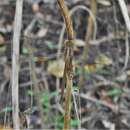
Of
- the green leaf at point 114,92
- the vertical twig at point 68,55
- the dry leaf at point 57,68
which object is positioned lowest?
the green leaf at point 114,92

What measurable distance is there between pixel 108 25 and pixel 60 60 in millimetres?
460

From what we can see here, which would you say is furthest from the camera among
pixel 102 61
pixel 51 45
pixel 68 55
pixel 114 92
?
pixel 51 45

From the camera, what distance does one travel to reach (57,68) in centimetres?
Answer: 206

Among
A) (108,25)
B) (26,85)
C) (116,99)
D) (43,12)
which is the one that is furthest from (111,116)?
(43,12)

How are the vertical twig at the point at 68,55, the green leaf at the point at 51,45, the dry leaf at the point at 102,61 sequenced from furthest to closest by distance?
1. the green leaf at the point at 51,45
2. the dry leaf at the point at 102,61
3. the vertical twig at the point at 68,55

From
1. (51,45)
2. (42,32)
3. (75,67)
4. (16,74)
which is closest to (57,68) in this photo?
(75,67)

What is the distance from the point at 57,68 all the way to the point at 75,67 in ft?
0.31

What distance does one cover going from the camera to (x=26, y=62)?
212 cm

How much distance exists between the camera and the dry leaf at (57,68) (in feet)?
6.63

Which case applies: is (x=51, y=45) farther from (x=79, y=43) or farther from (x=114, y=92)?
(x=114, y=92)

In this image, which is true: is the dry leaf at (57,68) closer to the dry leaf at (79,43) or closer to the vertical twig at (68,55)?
the dry leaf at (79,43)

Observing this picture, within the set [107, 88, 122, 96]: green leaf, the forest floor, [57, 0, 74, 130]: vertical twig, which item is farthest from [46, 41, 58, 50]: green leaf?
[57, 0, 74, 130]: vertical twig

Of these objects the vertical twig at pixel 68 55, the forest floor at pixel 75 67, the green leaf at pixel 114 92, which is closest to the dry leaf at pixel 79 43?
the forest floor at pixel 75 67

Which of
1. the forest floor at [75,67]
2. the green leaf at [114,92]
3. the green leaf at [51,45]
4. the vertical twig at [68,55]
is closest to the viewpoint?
the vertical twig at [68,55]
